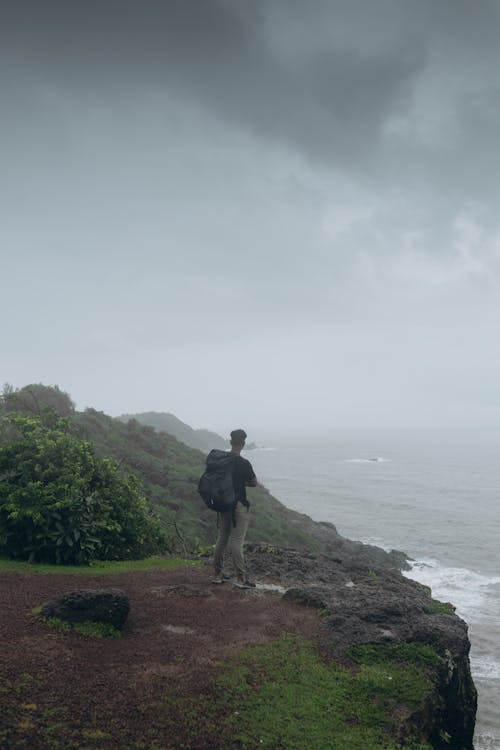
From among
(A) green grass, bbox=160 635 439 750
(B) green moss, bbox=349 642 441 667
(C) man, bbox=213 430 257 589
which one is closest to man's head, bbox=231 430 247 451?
(C) man, bbox=213 430 257 589

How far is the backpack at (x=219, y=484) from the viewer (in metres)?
10.8

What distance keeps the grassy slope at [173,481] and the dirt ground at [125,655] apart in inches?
366

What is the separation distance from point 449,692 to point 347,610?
6.49ft

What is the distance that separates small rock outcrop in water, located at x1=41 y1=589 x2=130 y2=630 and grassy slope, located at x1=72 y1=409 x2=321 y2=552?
11.1 m

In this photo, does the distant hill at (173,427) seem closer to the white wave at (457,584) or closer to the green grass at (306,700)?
the white wave at (457,584)

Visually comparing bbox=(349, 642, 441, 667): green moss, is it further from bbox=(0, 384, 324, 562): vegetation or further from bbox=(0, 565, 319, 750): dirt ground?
bbox=(0, 384, 324, 562): vegetation

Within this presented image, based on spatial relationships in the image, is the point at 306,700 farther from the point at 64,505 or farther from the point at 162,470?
the point at 162,470

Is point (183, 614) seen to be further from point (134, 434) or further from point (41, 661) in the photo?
point (134, 434)

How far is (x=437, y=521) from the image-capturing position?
50750 millimetres

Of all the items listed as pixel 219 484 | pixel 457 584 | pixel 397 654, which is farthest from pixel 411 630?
pixel 457 584

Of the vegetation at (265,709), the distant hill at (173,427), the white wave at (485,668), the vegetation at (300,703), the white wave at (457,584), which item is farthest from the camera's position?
the distant hill at (173,427)

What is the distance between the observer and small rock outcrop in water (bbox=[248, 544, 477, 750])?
7.88 metres

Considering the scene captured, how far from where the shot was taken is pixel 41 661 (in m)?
6.71

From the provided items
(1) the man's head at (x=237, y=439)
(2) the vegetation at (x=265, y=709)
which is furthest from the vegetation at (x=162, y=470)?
(2) the vegetation at (x=265, y=709)
